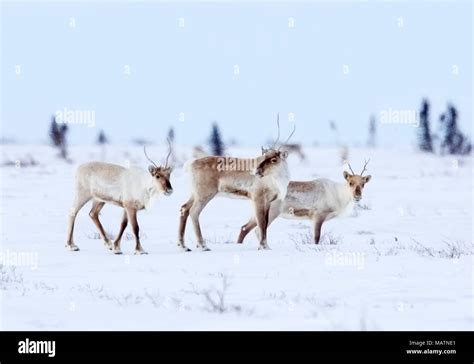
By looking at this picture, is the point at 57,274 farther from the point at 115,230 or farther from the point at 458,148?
the point at 458,148

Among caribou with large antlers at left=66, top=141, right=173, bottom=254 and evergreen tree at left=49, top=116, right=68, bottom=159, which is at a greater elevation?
evergreen tree at left=49, top=116, right=68, bottom=159

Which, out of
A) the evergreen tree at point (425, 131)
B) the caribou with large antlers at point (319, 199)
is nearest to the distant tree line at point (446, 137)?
the evergreen tree at point (425, 131)

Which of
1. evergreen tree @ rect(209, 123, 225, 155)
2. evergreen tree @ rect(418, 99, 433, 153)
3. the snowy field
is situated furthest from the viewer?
evergreen tree @ rect(418, 99, 433, 153)

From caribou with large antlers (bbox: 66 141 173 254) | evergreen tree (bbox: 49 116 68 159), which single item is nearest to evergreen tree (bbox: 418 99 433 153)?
evergreen tree (bbox: 49 116 68 159)

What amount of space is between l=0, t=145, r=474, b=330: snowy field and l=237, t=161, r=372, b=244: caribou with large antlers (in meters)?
0.43

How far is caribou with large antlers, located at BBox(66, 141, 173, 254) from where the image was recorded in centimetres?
1348

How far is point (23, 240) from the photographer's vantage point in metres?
16.0

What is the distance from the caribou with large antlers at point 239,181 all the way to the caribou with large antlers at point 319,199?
116 cm

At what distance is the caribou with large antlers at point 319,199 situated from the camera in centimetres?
1555

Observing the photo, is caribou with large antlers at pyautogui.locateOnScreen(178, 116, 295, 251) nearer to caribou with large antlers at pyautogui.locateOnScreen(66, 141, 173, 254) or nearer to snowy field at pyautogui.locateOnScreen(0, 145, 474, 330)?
snowy field at pyautogui.locateOnScreen(0, 145, 474, 330)

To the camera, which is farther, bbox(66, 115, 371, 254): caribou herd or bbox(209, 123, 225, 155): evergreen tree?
bbox(209, 123, 225, 155): evergreen tree

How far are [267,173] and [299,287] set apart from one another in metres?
4.15

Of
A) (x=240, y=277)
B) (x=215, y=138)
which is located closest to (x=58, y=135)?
(x=215, y=138)

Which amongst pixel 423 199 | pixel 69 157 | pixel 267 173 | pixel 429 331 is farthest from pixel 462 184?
pixel 429 331
